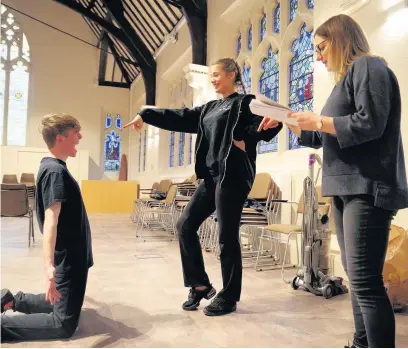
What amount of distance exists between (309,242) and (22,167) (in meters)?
11.1

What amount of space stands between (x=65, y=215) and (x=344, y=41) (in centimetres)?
127

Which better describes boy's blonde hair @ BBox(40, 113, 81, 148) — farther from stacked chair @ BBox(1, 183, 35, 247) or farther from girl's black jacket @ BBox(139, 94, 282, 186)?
stacked chair @ BBox(1, 183, 35, 247)

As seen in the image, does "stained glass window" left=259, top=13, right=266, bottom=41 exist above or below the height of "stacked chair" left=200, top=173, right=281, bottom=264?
above

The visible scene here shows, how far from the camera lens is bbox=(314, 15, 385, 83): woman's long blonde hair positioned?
1.26 meters

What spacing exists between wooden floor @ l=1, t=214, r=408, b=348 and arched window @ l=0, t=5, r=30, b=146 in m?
10.3

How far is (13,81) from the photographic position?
12.8 meters

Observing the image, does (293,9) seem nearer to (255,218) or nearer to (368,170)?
(255,218)

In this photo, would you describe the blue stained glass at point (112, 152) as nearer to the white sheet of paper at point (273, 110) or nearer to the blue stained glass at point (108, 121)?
the blue stained glass at point (108, 121)

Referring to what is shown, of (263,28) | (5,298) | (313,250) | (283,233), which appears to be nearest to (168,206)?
(283,233)

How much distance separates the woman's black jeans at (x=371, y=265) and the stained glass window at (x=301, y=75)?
11.3 ft

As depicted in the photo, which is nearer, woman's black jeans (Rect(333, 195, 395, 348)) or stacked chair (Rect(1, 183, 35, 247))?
woman's black jeans (Rect(333, 195, 395, 348))

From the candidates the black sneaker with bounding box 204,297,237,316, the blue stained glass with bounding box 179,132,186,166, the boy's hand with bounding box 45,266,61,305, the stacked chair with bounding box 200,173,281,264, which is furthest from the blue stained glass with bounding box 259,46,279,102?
the boy's hand with bounding box 45,266,61,305

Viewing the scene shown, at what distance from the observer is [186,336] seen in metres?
1.72

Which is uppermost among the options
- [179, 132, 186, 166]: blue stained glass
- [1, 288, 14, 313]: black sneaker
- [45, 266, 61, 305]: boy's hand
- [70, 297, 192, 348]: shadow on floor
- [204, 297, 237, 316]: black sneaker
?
[179, 132, 186, 166]: blue stained glass
